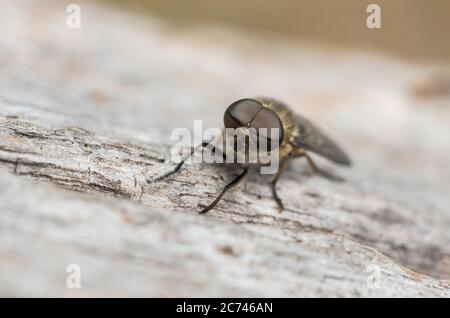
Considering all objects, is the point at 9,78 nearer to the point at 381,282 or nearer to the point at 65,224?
the point at 65,224

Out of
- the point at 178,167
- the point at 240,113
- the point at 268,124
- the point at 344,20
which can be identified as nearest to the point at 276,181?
the point at 268,124

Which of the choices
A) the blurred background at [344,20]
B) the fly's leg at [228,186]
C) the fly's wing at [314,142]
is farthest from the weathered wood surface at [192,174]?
the blurred background at [344,20]

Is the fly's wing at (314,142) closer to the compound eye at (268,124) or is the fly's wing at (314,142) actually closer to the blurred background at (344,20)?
the compound eye at (268,124)

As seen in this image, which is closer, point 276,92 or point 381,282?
point 381,282

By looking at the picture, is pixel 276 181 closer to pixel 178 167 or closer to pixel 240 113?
pixel 240 113
